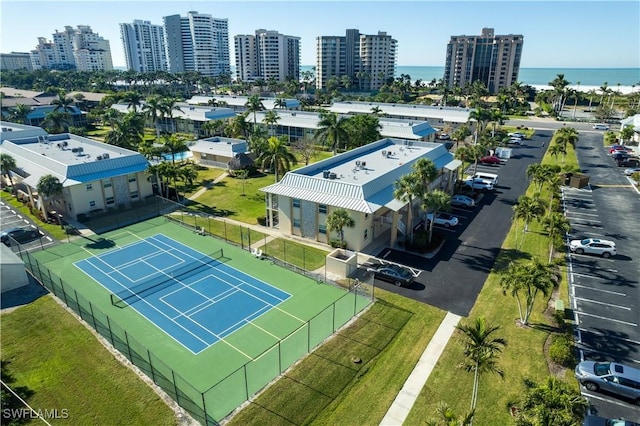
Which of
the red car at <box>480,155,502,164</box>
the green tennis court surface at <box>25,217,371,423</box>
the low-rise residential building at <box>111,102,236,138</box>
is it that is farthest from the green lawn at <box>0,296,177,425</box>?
the low-rise residential building at <box>111,102,236,138</box>

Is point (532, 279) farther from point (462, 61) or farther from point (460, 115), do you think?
point (462, 61)

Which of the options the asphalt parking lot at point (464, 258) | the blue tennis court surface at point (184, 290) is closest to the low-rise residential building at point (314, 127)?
the asphalt parking lot at point (464, 258)

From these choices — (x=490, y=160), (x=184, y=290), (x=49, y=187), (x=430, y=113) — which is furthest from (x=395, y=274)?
(x=430, y=113)

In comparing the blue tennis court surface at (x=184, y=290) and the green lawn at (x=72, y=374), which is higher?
the blue tennis court surface at (x=184, y=290)

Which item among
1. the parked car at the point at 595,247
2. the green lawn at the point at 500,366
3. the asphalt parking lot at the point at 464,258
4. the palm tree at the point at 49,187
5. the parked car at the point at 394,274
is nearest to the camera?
the green lawn at the point at 500,366

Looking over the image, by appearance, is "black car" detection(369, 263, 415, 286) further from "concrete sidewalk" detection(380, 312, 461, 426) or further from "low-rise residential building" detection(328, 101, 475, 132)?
"low-rise residential building" detection(328, 101, 475, 132)

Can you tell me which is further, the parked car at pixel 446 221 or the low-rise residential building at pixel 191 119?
the low-rise residential building at pixel 191 119

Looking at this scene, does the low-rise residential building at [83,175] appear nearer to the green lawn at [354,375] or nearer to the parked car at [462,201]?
the green lawn at [354,375]
